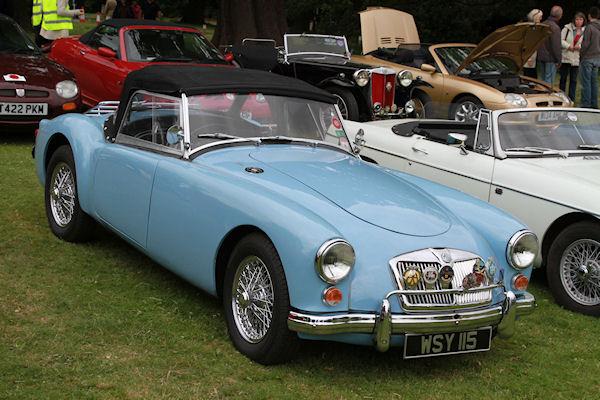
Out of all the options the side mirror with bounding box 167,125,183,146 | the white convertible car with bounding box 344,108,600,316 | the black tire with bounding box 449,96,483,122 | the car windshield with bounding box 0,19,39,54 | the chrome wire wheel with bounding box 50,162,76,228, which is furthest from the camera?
the black tire with bounding box 449,96,483,122

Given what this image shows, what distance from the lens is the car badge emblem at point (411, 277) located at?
14.3ft

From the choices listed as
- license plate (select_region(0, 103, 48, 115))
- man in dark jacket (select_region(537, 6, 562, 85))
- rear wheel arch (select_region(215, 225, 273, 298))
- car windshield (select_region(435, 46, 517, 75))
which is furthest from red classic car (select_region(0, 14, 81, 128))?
man in dark jacket (select_region(537, 6, 562, 85))

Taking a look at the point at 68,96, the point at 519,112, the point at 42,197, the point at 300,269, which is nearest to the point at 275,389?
the point at 300,269

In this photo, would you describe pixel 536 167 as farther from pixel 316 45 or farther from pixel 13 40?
pixel 13 40

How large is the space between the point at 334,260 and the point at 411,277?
414 mm

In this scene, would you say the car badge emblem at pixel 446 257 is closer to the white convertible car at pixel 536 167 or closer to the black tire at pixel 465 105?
the white convertible car at pixel 536 167

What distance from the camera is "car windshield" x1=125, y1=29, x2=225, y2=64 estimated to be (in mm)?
11125

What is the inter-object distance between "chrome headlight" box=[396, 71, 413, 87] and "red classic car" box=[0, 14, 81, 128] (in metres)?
4.38

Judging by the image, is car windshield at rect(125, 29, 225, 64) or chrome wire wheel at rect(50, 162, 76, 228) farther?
car windshield at rect(125, 29, 225, 64)

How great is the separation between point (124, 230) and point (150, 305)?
2.03 ft

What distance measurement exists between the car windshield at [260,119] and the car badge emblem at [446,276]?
1.70 meters

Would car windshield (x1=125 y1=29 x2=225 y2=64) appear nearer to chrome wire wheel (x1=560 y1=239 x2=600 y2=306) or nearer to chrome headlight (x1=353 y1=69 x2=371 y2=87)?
chrome headlight (x1=353 y1=69 x2=371 y2=87)

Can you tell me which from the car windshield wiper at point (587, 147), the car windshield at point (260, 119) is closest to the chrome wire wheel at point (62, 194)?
the car windshield at point (260, 119)

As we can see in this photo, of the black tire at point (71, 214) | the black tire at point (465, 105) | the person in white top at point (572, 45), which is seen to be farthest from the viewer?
the person in white top at point (572, 45)
